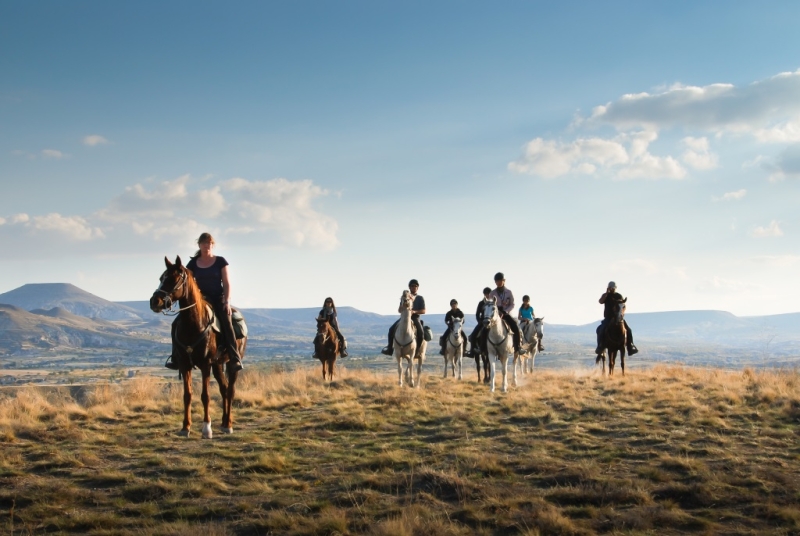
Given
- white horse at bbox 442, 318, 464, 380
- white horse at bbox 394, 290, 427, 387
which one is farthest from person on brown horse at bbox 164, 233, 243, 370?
white horse at bbox 442, 318, 464, 380

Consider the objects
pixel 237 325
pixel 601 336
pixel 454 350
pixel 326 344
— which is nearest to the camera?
pixel 237 325

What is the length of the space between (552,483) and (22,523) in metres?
6.44

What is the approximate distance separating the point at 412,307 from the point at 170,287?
10.3 m

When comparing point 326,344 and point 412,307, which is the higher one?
point 412,307

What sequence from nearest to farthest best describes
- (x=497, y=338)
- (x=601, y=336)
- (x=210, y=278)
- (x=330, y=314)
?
1. (x=210, y=278)
2. (x=497, y=338)
3. (x=601, y=336)
4. (x=330, y=314)

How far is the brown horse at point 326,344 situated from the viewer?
76.2 ft

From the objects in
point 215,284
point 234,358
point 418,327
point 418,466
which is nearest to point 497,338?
point 418,327

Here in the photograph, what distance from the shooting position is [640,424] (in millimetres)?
12508

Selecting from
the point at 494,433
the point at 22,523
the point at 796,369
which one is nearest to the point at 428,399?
the point at 494,433

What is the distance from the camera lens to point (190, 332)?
11.4 metres

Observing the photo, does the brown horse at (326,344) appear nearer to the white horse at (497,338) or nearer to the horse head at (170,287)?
the white horse at (497,338)

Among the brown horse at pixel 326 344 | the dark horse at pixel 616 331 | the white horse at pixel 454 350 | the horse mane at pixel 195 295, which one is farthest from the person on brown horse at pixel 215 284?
the dark horse at pixel 616 331

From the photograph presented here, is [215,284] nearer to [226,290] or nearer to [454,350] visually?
[226,290]

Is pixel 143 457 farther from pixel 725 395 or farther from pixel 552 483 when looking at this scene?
pixel 725 395
